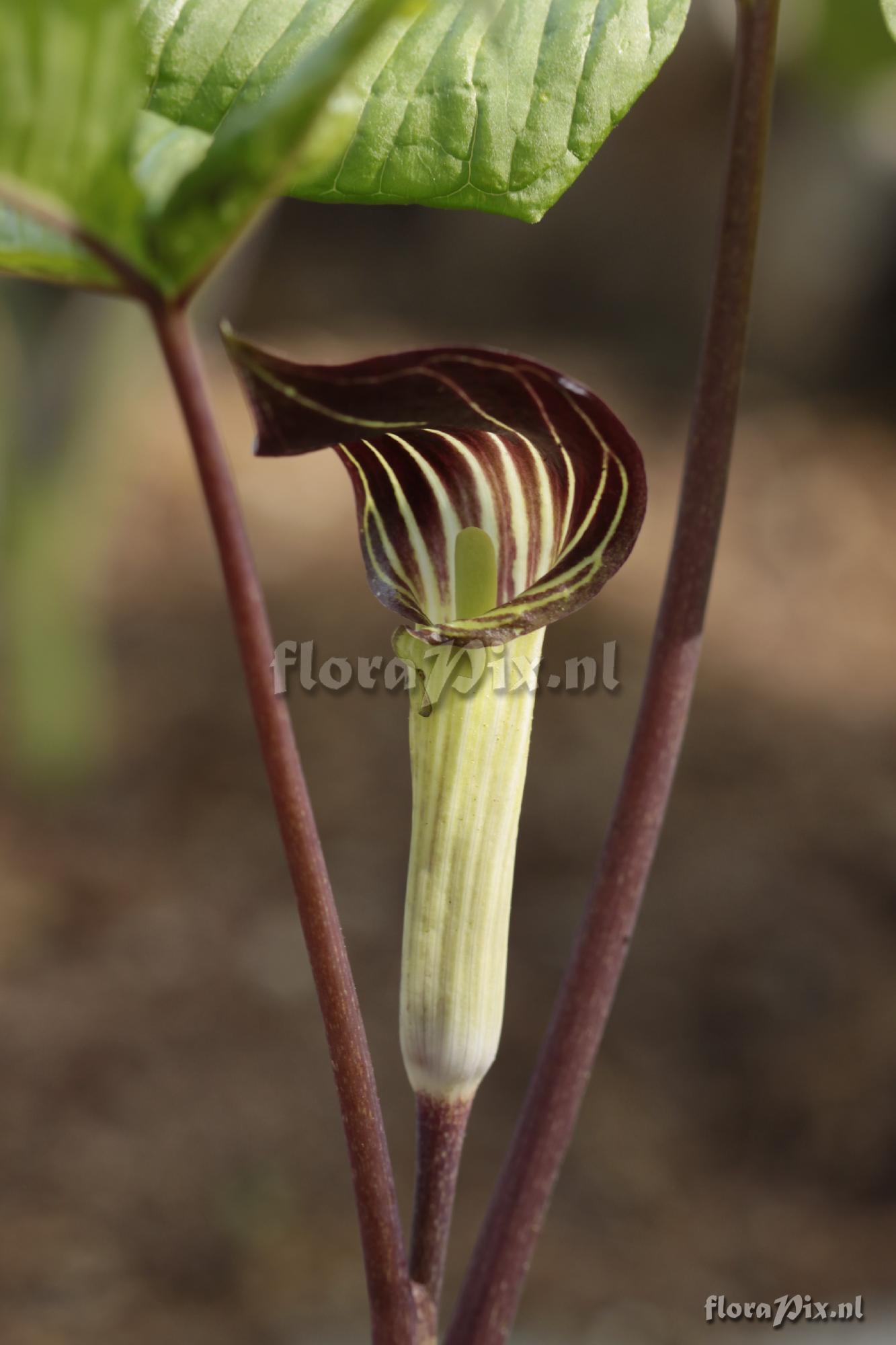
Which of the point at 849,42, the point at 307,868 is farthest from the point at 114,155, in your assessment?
the point at 849,42

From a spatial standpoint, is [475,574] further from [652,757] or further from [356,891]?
[356,891]

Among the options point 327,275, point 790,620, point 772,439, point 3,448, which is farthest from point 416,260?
point 3,448

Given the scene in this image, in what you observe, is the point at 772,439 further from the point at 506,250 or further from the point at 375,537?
the point at 375,537

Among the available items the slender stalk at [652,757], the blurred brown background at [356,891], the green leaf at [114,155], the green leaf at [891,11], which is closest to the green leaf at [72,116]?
the green leaf at [114,155]

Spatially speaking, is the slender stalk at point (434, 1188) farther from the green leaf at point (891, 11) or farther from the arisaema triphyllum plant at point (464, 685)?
the green leaf at point (891, 11)

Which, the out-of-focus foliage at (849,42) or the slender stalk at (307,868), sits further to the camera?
the out-of-focus foliage at (849,42)

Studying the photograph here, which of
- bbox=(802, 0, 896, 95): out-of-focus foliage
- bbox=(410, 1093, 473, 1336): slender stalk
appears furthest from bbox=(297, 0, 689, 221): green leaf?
bbox=(802, 0, 896, 95): out-of-focus foliage
